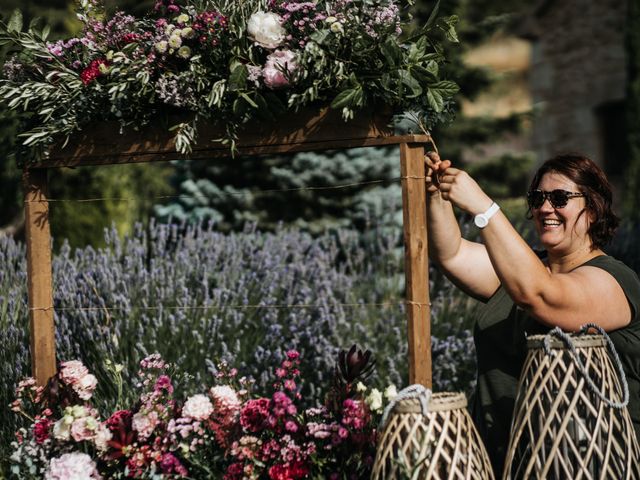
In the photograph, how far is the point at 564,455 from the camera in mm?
1930

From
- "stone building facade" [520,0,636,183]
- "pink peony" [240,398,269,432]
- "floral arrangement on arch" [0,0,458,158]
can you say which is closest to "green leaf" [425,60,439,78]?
"floral arrangement on arch" [0,0,458,158]

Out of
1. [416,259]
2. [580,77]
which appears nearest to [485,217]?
[416,259]

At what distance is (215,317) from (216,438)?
1.12 meters

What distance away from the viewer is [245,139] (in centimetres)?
249

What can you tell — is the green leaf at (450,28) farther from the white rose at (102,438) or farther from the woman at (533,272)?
the white rose at (102,438)

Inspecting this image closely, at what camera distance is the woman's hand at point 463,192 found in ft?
7.14

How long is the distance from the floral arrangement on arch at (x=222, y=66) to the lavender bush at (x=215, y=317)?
100 cm

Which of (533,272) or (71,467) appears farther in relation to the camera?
(71,467)

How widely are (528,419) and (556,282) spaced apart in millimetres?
402

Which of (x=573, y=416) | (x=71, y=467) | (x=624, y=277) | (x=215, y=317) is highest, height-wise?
(x=624, y=277)

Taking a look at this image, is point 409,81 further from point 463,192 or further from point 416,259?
point 416,259

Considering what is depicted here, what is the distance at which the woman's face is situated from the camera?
2.38 m

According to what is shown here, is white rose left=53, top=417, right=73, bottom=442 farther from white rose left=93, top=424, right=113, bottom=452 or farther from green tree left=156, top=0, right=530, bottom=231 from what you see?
green tree left=156, top=0, right=530, bottom=231

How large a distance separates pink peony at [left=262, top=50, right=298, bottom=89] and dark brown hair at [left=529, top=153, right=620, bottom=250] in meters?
0.88
